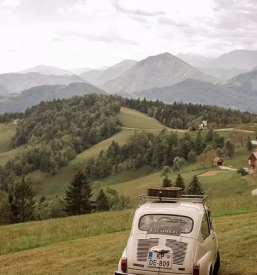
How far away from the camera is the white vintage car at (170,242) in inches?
446

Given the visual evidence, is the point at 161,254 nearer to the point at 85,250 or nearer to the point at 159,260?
the point at 159,260

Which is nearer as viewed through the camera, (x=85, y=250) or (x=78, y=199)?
(x=85, y=250)

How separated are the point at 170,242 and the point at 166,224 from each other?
65 cm

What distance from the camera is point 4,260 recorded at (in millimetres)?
19969

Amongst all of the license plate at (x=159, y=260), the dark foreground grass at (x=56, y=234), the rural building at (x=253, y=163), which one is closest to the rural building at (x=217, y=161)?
the rural building at (x=253, y=163)

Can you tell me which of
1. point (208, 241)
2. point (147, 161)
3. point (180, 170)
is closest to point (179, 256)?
point (208, 241)

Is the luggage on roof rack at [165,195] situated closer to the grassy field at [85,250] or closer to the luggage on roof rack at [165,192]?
the luggage on roof rack at [165,192]

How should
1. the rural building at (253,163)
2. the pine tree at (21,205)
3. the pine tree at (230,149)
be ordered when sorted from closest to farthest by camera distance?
the pine tree at (21,205) → the rural building at (253,163) → the pine tree at (230,149)

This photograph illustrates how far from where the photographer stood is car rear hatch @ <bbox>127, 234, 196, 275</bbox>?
37.0 feet

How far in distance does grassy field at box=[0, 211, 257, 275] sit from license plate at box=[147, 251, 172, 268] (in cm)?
357

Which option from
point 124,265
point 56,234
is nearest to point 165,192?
point 124,265

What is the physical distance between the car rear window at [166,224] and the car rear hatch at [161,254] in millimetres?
211

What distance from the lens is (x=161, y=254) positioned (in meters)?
11.4

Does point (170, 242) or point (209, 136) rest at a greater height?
point (170, 242)
